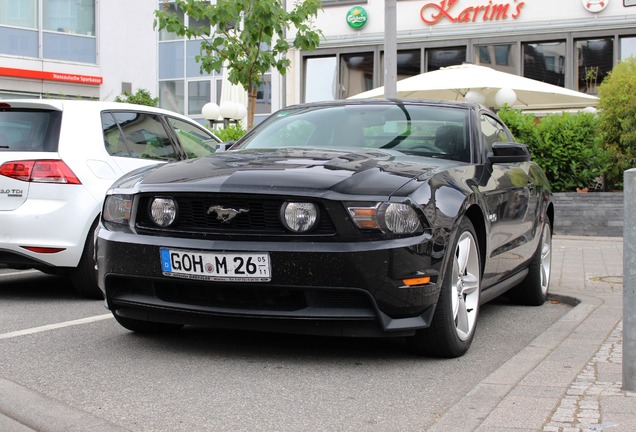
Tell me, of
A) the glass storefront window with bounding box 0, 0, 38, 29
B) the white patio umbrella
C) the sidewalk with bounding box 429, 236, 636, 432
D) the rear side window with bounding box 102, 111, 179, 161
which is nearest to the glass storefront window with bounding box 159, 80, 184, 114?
the glass storefront window with bounding box 0, 0, 38, 29

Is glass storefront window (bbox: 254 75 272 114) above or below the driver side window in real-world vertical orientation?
above

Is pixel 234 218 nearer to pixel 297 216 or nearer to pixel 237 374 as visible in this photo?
pixel 297 216

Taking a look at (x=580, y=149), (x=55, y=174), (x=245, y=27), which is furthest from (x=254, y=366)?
(x=580, y=149)

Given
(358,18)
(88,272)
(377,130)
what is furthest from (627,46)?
(88,272)

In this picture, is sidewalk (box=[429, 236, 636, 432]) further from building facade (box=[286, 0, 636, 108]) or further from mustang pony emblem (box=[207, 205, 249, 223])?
building facade (box=[286, 0, 636, 108])

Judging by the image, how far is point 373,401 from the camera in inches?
159

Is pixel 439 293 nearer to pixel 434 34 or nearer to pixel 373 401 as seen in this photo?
pixel 373 401

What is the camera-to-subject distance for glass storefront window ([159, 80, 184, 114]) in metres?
35.1

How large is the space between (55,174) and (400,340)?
2926 millimetres

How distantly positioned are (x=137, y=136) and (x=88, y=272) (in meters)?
1.31

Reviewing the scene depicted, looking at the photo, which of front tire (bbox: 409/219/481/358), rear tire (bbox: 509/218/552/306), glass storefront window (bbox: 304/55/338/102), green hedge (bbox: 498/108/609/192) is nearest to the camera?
front tire (bbox: 409/219/481/358)

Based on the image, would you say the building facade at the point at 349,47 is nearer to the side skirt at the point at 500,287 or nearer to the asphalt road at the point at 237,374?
the side skirt at the point at 500,287

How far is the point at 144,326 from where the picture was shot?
17.9ft

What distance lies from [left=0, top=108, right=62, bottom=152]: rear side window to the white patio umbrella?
967 centimetres
